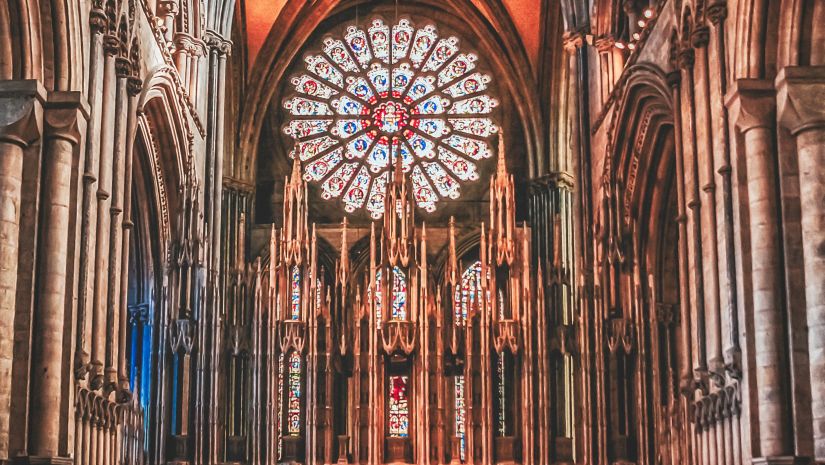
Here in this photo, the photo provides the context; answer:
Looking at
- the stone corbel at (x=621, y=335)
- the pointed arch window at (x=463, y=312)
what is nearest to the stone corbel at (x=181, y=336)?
the pointed arch window at (x=463, y=312)

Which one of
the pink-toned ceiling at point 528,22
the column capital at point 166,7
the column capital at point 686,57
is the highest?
the pink-toned ceiling at point 528,22

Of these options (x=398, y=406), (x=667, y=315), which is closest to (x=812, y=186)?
(x=667, y=315)

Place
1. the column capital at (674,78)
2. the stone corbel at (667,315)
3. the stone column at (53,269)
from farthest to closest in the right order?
the stone corbel at (667,315) < the column capital at (674,78) < the stone column at (53,269)

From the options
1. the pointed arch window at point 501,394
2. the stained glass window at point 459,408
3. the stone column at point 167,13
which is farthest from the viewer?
the stained glass window at point 459,408

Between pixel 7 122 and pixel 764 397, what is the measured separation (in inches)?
391

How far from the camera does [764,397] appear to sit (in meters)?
16.3

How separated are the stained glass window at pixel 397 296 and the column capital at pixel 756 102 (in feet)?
36.9

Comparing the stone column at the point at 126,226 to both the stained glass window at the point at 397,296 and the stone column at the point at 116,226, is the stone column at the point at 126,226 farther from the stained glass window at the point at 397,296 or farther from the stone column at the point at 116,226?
the stained glass window at the point at 397,296

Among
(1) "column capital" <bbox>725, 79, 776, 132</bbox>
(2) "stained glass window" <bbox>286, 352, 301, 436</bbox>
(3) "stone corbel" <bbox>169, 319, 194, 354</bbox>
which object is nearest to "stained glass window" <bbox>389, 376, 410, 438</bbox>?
(2) "stained glass window" <bbox>286, 352, 301, 436</bbox>

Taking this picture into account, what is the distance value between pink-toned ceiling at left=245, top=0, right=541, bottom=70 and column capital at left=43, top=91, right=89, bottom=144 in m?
16.3

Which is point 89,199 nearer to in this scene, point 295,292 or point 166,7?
point 166,7

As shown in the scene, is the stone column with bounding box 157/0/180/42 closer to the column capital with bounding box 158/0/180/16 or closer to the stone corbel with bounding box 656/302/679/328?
the column capital with bounding box 158/0/180/16

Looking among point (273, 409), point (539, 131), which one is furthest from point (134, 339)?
point (539, 131)

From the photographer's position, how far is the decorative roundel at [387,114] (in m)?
34.1
